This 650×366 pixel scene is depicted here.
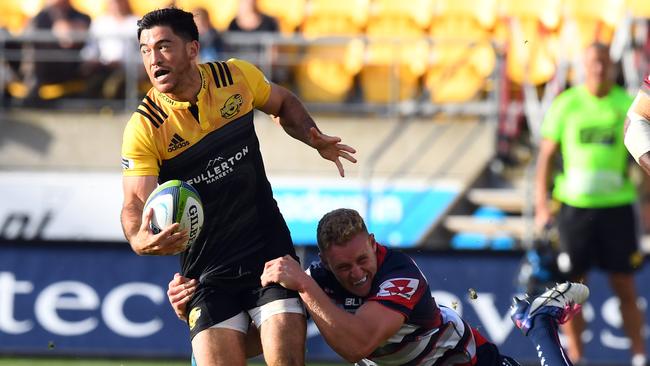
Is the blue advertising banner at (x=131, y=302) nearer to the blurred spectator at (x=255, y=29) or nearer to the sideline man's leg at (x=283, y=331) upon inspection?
the blurred spectator at (x=255, y=29)

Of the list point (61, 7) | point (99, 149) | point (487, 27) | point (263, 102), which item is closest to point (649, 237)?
point (487, 27)

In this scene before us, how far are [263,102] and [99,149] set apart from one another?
771 cm

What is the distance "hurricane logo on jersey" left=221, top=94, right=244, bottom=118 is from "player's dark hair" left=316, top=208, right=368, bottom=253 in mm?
766

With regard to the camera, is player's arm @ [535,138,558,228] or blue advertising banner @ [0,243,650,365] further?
blue advertising banner @ [0,243,650,365]

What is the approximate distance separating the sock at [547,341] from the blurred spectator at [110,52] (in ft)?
26.1

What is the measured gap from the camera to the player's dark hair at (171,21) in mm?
6109

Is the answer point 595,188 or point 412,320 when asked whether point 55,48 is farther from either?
point 412,320

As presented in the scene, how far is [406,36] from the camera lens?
1473 centimetres

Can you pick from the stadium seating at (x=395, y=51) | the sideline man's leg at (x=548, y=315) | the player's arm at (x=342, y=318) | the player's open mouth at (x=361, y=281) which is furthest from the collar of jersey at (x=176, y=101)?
the stadium seating at (x=395, y=51)

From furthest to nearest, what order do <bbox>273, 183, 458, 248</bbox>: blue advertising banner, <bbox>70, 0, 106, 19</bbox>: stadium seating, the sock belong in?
<bbox>70, 0, 106, 19</bbox>: stadium seating, <bbox>273, 183, 458, 248</bbox>: blue advertising banner, the sock

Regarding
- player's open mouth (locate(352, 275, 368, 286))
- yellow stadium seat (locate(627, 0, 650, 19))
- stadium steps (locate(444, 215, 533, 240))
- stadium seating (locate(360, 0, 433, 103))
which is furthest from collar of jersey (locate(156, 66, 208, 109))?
yellow stadium seat (locate(627, 0, 650, 19))

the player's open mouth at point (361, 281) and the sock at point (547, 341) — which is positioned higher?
the player's open mouth at point (361, 281)

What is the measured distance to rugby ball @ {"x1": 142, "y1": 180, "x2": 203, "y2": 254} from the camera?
5613mm

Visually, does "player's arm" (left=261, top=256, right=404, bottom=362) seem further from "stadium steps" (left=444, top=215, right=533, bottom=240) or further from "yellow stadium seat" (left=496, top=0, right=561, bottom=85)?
"yellow stadium seat" (left=496, top=0, right=561, bottom=85)
